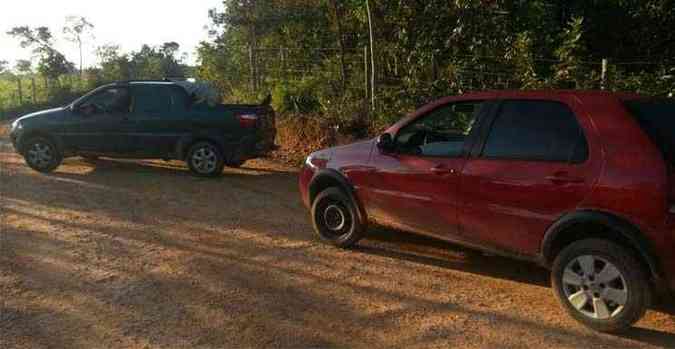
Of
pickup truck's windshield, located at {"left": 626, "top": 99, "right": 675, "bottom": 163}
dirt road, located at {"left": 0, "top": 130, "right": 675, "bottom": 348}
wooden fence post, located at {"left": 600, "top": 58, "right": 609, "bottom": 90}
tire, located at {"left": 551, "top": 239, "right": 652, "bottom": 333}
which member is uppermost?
wooden fence post, located at {"left": 600, "top": 58, "right": 609, "bottom": 90}

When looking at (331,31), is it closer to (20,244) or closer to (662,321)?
(20,244)

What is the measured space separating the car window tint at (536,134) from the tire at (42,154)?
27.3 ft

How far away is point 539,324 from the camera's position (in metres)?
4.35

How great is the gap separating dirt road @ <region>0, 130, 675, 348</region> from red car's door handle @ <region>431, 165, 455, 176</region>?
937mm

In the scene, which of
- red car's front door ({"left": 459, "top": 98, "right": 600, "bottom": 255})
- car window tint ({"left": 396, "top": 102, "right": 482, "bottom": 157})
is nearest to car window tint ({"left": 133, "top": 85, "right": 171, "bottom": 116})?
car window tint ({"left": 396, "top": 102, "right": 482, "bottom": 157})

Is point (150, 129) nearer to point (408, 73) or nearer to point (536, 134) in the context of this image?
point (408, 73)

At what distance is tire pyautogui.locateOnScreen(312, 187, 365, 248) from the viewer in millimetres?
6023

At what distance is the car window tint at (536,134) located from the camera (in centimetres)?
427

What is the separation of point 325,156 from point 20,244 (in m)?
3.23

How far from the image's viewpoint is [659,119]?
4133 mm

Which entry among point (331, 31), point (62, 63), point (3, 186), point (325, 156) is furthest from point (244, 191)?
point (62, 63)

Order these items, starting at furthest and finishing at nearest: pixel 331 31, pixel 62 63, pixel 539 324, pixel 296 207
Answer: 1. pixel 62 63
2. pixel 331 31
3. pixel 296 207
4. pixel 539 324

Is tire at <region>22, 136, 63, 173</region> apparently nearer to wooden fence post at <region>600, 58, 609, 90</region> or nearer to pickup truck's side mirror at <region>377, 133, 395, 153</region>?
pickup truck's side mirror at <region>377, 133, 395, 153</region>

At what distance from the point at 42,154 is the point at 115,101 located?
5.25 feet
